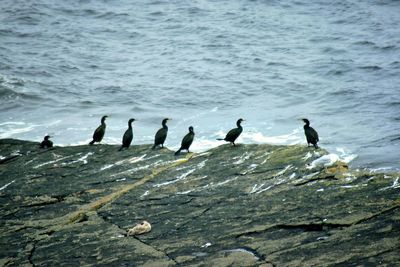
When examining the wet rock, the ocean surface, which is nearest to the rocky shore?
the wet rock

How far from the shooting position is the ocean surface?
2255 cm

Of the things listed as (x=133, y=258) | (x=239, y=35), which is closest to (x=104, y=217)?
(x=133, y=258)

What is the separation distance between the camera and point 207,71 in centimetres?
3219

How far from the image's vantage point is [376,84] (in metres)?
27.4

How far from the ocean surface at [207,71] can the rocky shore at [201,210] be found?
20.1 feet

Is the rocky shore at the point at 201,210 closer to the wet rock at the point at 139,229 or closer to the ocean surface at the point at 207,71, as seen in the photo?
the wet rock at the point at 139,229

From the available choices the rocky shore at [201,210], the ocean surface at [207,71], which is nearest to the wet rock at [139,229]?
the rocky shore at [201,210]

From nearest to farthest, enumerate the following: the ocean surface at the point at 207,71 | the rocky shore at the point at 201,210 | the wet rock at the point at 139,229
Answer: the rocky shore at the point at 201,210 < the wet rock at the point at 139,229 < the ocean surface at the point at 207,71

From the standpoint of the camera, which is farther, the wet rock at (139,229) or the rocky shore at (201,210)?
the wet rock at (139,229)

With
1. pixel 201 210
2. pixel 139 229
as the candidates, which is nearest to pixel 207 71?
pixel 201 210

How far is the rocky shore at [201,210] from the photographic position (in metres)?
8.91

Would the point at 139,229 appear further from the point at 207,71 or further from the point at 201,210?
the point at 207,71

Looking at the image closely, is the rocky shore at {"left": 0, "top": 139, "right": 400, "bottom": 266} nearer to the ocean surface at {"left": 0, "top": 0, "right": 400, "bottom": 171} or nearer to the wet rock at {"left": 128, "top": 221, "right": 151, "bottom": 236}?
the wet rock at {"left": 128, "top": 221, "right": 151, "bottom": 236}

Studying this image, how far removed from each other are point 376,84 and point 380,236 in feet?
64.9
